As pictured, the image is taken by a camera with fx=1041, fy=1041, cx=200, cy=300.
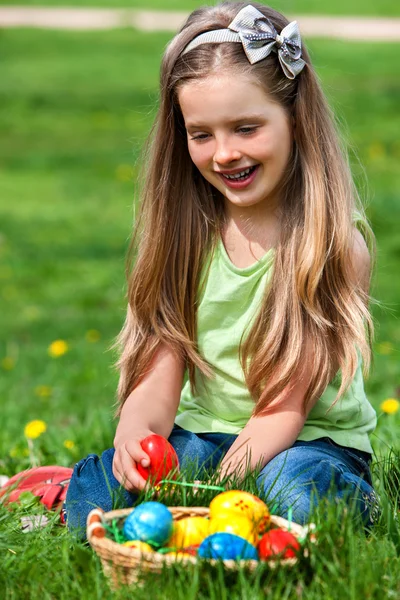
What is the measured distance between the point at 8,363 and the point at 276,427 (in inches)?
110

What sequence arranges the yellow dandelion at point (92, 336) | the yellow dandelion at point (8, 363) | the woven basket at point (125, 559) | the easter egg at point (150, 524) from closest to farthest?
the woven basket at point (125, 559), the easter egg at point (150, 524), the yellow dandelion at point (8, 363), the yellow dandelion at point (92, 336)

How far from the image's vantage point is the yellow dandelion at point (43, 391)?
15.9 ft

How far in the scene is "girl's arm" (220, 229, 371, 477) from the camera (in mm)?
2861

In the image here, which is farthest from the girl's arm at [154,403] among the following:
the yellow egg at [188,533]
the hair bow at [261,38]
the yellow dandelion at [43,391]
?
the yellow dandelion at [43,391]

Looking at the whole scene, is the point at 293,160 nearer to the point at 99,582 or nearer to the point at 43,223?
the point at 99,582

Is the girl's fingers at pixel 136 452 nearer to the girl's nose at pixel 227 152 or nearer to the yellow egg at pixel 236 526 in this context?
the yellow egg at pixel 236 526

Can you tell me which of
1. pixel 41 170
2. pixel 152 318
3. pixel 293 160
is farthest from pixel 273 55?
pixel 41 170

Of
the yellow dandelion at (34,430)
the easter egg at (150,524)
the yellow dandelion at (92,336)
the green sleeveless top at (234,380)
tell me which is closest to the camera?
the easter egg at (150,524)

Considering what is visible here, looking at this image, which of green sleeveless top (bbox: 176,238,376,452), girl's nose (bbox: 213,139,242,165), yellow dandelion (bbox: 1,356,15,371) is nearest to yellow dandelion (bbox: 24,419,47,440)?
green sleeveless top (bbox: 176,238,376,452)

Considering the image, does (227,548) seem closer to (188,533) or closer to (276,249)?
(188,533)

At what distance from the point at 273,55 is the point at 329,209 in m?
0.46

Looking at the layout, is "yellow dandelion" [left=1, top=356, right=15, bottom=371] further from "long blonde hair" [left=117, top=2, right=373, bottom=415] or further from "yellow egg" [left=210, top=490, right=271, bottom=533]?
"yellow egg" [left=210, top=490, right=271, bottom=533]

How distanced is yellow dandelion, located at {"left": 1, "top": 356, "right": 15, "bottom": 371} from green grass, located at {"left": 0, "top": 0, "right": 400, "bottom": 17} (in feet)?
57.8

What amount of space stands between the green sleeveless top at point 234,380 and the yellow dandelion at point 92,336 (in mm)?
2535
